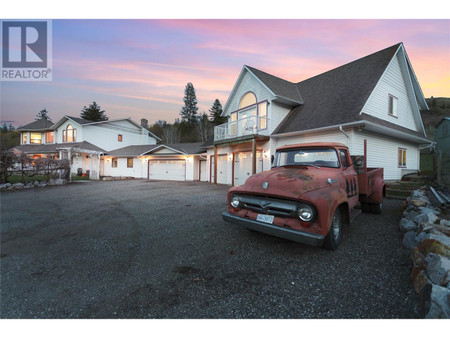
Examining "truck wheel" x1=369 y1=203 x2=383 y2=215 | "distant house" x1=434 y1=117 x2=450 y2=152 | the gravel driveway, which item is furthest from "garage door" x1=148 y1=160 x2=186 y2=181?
"distant house" x1=434 y1=117 x2=450 y2=152

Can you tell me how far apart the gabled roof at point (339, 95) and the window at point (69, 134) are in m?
26.5

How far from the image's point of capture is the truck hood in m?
3.41

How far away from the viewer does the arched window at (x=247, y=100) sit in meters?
15.4

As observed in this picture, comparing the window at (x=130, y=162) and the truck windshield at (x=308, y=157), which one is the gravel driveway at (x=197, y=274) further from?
the window at (x=130, y=162)

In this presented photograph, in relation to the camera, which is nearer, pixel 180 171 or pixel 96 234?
pixel 96 234

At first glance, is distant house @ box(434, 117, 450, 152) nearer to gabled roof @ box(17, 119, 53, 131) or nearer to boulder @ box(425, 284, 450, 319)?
boulder @ box(425, 284, 450, 319)

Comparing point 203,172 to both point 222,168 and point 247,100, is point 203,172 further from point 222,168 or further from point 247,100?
point 247,100

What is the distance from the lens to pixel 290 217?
11.1 ft

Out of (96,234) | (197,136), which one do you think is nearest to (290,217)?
(96,234)

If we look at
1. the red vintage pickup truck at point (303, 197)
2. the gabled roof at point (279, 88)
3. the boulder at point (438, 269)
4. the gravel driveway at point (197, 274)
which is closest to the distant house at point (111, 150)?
the gabled roof at point (279, 88)

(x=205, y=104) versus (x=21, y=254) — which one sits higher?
(x=205, y=104)

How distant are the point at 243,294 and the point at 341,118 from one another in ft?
34.2

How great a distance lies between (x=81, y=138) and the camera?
996 inches

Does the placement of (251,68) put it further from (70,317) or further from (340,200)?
(70,317)
